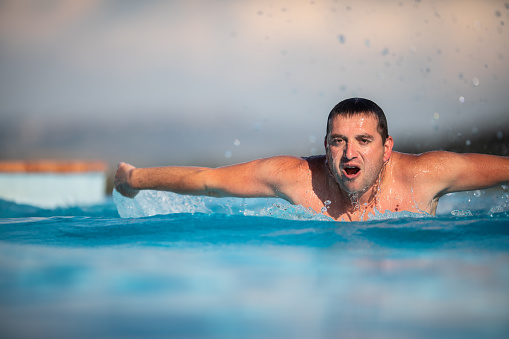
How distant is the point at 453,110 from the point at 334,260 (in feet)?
37.9

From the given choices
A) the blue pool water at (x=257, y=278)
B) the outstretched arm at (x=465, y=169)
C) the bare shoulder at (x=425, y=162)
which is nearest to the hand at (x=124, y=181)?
the blue pool water at (x=257, y=278)

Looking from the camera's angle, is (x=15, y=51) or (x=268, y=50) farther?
(x=268, y=50)

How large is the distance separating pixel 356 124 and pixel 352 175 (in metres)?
0.25

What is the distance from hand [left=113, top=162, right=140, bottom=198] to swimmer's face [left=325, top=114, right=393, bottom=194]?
1160 mm

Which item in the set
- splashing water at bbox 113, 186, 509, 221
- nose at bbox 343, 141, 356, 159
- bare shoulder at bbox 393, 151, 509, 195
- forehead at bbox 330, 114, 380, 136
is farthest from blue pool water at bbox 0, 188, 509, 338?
forehead at bbox 330, 114, 380, 136

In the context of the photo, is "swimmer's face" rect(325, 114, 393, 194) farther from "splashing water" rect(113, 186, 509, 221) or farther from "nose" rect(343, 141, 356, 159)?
"splashing water" rect(113, 186, 509, 221)

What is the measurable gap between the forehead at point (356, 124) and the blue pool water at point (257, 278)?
445 mm

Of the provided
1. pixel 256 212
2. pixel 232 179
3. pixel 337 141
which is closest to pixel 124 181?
pixel 232 179

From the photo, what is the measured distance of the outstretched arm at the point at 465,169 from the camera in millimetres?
2631

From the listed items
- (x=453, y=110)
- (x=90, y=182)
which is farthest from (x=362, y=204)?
(x=453, y=110)

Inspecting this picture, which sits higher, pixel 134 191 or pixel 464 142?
pixel 464 142

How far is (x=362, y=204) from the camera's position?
2752 mm

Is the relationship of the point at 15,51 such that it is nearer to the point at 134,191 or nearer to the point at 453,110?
the point at 453,110

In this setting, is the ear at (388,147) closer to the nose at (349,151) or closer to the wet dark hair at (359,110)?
the wet dark hair at (359,110)
